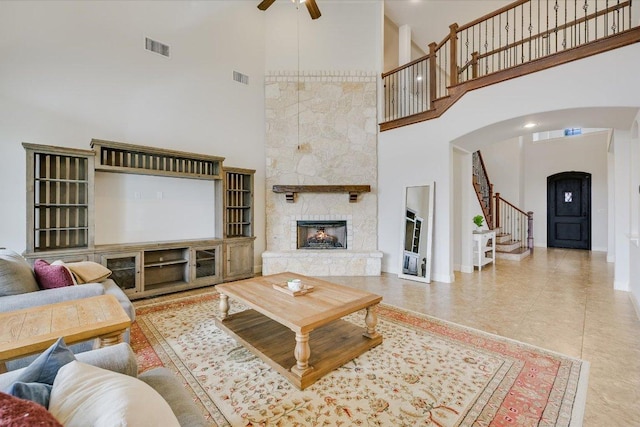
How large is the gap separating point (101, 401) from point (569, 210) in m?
11.4

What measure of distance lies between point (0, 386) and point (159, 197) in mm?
3972

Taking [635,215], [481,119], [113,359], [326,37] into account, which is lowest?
[113,359]

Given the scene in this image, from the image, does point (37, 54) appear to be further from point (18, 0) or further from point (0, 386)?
point (0, 386)

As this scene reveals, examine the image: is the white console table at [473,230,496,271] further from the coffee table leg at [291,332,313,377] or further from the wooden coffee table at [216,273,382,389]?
the coffee table leg at [291,332,313,377]

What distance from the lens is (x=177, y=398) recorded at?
1196mm

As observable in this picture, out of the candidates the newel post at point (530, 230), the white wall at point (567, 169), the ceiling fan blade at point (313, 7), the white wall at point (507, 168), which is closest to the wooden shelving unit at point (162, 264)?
the ceiling fan blade at point (313, 7)

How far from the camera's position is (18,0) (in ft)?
11.3

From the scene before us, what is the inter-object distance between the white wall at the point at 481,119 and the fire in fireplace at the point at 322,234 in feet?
2.62

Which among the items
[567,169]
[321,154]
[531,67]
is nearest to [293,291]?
[321,154]

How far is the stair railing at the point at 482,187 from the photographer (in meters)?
6.87

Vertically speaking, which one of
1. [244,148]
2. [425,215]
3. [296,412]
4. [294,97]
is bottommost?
[296,412]

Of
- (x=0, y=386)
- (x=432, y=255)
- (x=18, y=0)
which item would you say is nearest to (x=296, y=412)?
(x=0, y=386)

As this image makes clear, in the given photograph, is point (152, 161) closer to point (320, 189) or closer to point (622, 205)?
point (320, 189)

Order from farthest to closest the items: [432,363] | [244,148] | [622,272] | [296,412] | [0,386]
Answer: [244,148]
[622,272]
[432,363]
[296,412]
[0,386]
